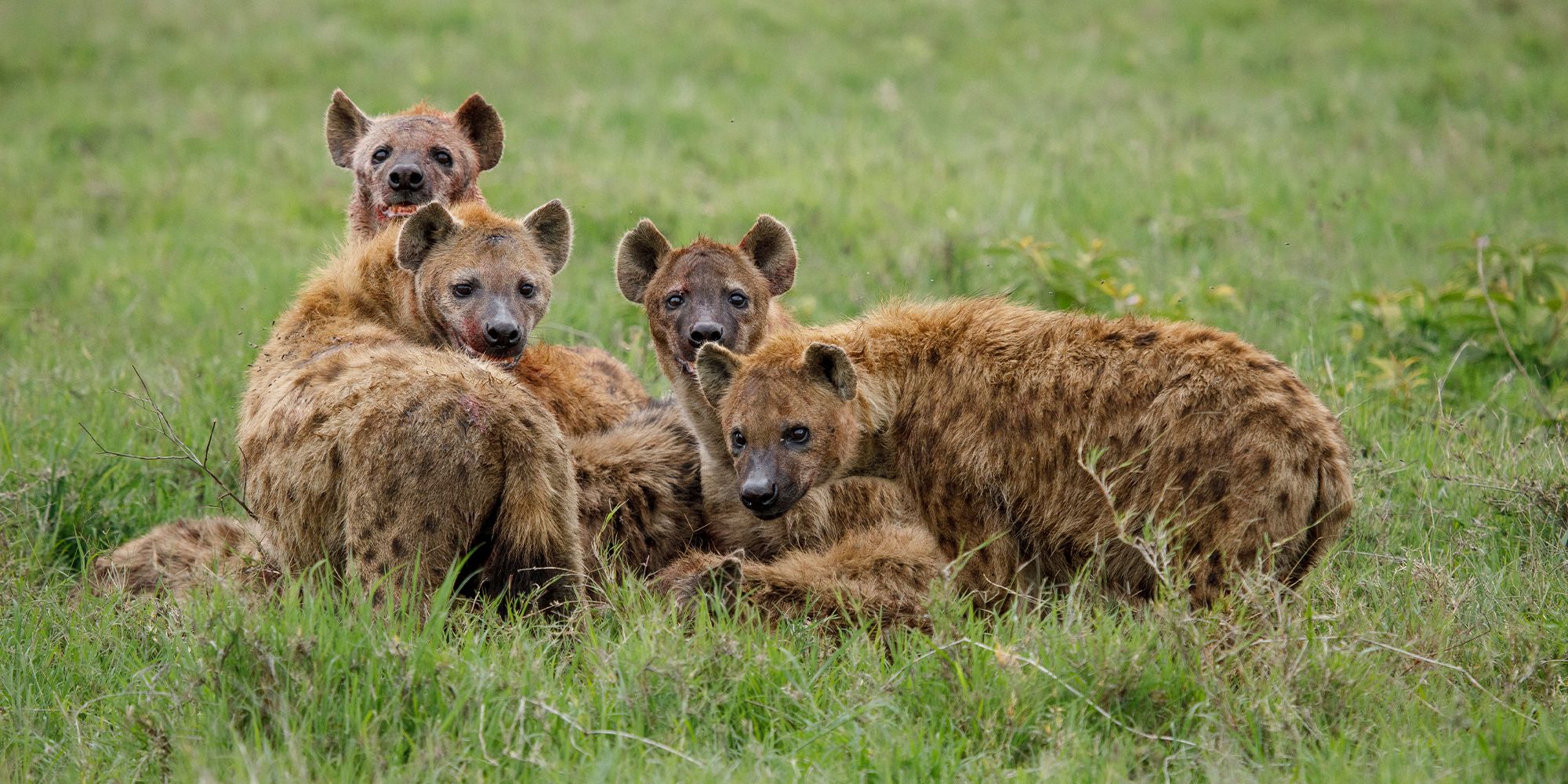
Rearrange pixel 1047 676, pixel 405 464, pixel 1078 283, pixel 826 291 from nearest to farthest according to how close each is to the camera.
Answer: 1. pixel 1047 676
2. pixel 405 464
3. pixel 1078 283
4. pixel 826 291

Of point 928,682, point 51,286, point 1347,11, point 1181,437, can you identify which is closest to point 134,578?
point 928,682

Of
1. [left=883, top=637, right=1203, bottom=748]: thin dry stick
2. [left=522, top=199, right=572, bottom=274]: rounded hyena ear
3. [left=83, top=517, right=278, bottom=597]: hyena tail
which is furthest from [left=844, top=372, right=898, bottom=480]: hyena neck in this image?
[left=83, top=517, right=278, bottom=597]: hyena tail

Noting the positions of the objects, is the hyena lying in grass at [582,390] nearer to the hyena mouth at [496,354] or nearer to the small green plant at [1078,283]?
the hyena mouth at [496,354]

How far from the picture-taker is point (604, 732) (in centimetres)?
340

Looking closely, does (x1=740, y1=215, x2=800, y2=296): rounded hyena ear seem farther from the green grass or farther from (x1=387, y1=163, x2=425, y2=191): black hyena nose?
(x1=387, y1=163, x2=425, y2=191): black hyena nose

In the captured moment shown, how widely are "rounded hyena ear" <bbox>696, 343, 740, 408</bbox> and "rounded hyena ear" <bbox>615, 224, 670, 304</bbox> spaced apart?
2.81ft

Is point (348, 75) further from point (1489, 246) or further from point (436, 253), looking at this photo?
point (1489, 246)

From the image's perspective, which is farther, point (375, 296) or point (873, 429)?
point (375, 296)

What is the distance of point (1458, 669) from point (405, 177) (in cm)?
390

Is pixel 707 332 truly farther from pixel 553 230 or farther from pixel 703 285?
pixel 553 230

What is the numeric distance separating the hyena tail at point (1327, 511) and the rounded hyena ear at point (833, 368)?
1.26m

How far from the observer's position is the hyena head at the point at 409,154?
5.69 metres

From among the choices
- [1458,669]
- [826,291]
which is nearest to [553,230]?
[826,291]

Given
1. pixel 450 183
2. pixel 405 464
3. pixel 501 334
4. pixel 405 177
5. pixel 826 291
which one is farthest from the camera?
pixel 826 291
